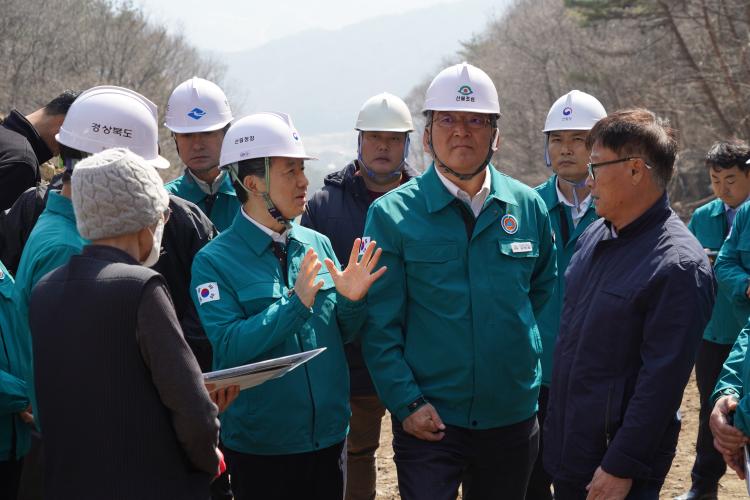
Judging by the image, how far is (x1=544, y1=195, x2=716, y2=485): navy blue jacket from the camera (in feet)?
10.6

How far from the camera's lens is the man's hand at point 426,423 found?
12.3 feet

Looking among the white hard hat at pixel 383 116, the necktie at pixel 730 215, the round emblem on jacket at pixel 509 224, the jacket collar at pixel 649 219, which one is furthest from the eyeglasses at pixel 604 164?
the necktie at pixel 730 215

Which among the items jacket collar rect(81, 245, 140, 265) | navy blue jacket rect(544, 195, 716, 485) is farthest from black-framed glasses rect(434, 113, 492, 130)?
jacket collar rect(81, 245, 140, 265)

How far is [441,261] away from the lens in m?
3.85

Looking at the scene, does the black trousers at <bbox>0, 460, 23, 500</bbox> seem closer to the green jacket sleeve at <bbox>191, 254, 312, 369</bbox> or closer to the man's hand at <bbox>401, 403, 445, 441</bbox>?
the green jacket sleeve at <bbox>191, 254, 312, 369</bbox>

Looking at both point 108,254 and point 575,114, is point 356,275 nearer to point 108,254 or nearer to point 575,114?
point 108,254

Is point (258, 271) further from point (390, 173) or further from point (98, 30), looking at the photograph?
point (98, 30)

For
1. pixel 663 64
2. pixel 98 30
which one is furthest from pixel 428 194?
pixel 98 30

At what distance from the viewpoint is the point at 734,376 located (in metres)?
3.62

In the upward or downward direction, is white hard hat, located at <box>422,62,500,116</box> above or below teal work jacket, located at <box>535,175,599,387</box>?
above

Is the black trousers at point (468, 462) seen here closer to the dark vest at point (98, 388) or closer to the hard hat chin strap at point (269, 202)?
the hard hat chin strap at point (269, 202)

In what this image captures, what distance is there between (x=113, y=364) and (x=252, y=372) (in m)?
0.61

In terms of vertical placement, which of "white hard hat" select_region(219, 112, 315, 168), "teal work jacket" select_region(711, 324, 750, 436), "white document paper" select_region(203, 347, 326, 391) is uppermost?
"white hard hat" select_region(219, 112, 315, 168)

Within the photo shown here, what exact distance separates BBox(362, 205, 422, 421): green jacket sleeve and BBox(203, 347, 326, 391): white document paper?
1.84ft
